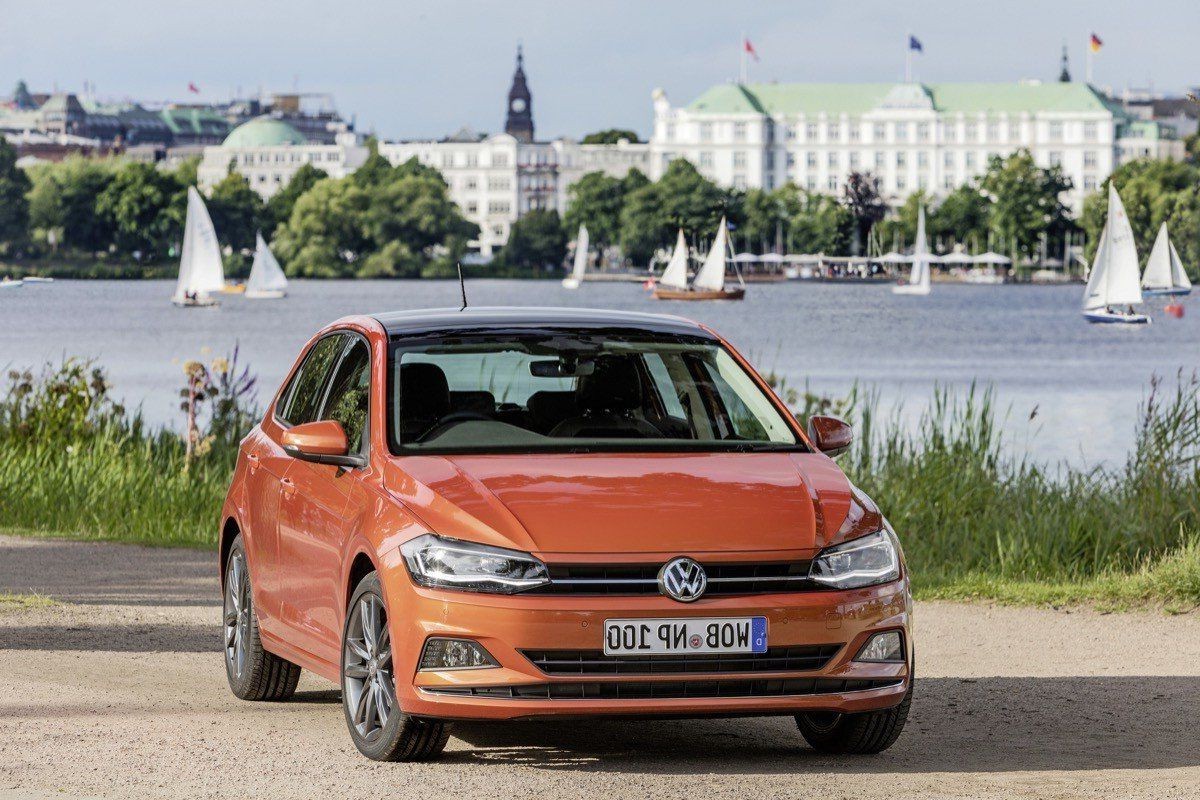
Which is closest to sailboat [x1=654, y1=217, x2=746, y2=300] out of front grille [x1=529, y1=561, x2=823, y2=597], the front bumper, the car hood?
the car hood

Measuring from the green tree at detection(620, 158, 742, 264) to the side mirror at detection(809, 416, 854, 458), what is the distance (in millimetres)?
158667

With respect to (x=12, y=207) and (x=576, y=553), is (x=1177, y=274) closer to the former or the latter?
(x=12, y=207)

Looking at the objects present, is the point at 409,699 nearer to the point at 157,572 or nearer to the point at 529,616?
the point at 529,616

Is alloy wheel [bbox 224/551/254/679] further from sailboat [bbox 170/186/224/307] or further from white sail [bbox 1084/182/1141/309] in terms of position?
sailboat [bbox 170/186/224/307]

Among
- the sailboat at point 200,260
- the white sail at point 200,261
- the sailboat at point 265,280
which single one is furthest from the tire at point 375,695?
the sailboat at point 265,280

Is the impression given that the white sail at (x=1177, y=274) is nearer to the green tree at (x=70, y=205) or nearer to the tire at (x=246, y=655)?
the tire at (x=246, y=655)

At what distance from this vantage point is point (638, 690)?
243 inches

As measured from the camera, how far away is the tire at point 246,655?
7.98 m

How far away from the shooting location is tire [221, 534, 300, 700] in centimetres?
798

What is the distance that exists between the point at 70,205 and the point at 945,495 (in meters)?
139

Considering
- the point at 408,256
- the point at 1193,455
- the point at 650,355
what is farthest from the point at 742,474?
the point at 408,256

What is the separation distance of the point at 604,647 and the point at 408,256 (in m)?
161

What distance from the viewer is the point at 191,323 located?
88250mm

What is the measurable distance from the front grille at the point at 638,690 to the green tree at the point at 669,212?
160m
